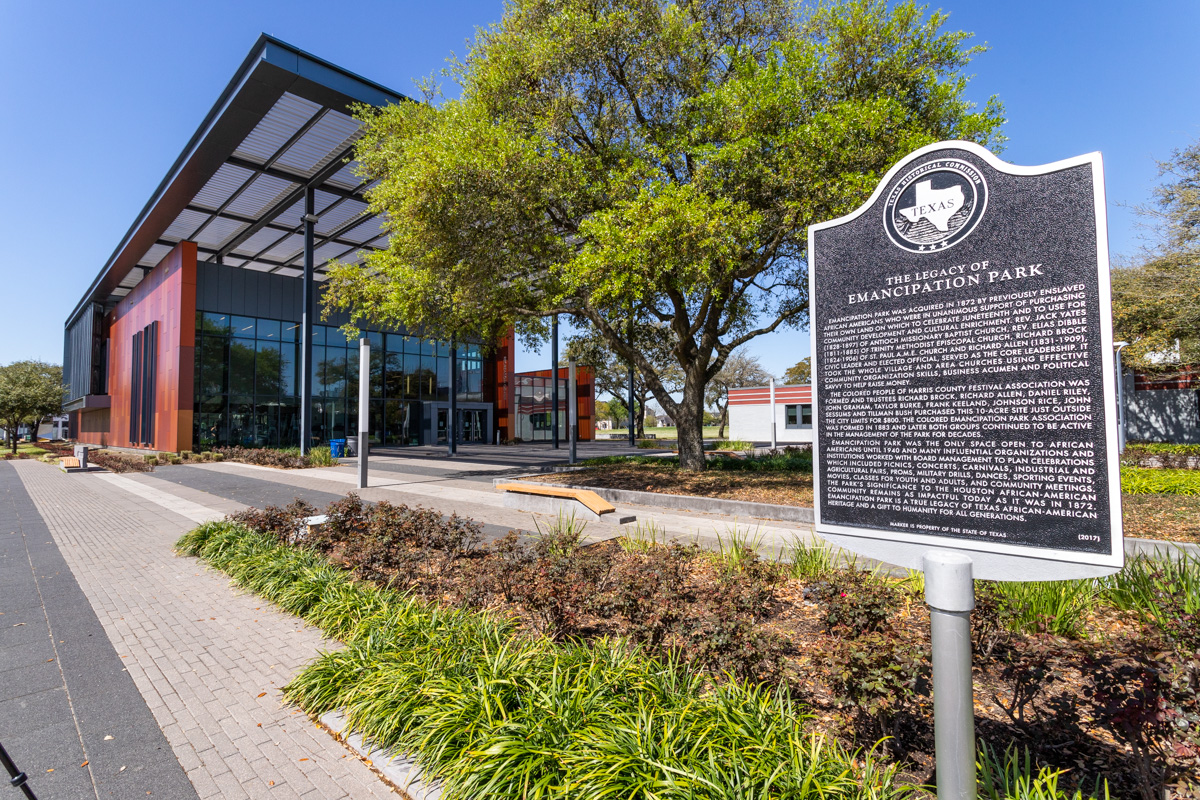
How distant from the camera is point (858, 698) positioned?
2949 millimetres

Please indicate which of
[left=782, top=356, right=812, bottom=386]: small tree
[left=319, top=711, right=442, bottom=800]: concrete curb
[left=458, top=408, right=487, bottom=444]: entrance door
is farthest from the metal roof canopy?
[left=782, top=356, right=812, bottom=386]: small tree

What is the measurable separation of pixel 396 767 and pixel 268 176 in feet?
97.5

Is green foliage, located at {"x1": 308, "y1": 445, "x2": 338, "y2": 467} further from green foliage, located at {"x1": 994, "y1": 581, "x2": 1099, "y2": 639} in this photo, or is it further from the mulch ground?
green foliage, located at {"x1": 994, "y1": 581, "x2": 1099, "y2": 639}

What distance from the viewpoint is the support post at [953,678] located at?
221cm

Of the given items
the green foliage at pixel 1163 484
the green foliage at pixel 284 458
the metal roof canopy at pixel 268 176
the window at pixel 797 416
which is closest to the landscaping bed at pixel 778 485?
the green foliage at pixel 1163 484

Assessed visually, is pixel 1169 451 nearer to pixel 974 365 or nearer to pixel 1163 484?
pixel 1163 484

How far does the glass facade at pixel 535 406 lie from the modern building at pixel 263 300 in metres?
2.81

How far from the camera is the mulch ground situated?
327 inches

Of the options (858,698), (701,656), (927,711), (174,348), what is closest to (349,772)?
(701,656)

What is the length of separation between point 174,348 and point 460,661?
35.4m

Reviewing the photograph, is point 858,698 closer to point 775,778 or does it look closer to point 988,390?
point 775,778

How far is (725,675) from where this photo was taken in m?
3.64

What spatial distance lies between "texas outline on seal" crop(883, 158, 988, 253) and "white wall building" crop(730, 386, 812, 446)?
127ft

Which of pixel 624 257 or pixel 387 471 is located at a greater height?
pixel 624 257
